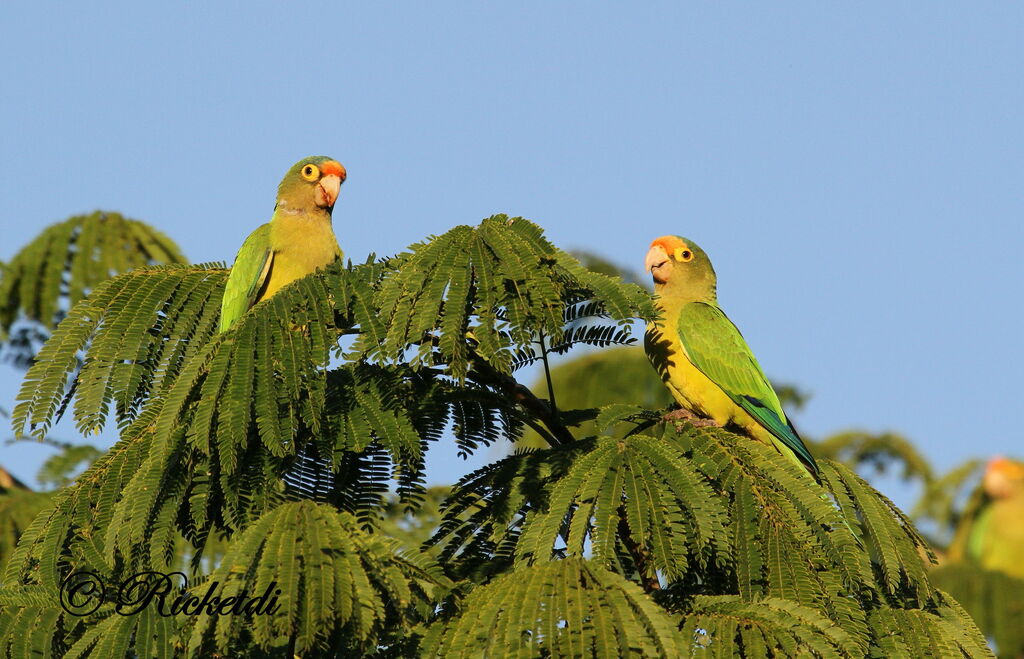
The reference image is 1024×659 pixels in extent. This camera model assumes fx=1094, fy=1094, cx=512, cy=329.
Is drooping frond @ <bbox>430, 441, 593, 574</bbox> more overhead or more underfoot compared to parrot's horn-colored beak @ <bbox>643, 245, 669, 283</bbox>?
more underfoot

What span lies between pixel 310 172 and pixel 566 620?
4.18m

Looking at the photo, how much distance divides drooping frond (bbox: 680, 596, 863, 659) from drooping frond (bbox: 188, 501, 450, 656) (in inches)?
35.3

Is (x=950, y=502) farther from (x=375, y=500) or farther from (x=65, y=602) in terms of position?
(x=65, y=602)

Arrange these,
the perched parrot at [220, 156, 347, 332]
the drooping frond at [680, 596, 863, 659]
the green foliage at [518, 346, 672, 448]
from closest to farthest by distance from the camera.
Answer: the drooping frond at [680, 596, 863, 659]
the perched parrot at [220, 156, 347, 332]
the green foliage at [518, 346, 672, 448]

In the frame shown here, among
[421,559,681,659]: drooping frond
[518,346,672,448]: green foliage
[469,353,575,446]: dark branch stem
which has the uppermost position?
[518,346,672,448]: green foliage

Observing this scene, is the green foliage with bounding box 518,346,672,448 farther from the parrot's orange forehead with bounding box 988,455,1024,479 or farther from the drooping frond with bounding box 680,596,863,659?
the drooping frond with bounding box 680,596,863,659

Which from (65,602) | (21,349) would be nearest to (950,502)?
(21,349)

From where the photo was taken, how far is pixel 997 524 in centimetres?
1062

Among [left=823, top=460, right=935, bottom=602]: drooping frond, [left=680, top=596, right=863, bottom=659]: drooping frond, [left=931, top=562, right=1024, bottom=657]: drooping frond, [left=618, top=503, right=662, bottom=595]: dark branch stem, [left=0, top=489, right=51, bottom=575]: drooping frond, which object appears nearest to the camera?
[left=680, top=596, right=863, bottom=659]: drooping frond

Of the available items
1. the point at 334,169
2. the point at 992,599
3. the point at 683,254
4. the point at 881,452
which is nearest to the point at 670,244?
the point at 683,254

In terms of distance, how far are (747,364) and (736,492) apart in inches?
86.4

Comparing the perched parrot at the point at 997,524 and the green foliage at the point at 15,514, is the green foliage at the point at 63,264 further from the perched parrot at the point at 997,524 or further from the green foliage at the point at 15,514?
the perched parrot at the point at 997,524

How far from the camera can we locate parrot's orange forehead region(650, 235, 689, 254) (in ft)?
22.0

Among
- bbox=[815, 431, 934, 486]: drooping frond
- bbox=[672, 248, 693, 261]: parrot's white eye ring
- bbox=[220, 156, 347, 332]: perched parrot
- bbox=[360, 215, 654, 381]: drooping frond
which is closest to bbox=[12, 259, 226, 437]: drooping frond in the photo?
bbox=[220, 156, 347, 332]: perched parrot
